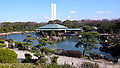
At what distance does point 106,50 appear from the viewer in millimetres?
9258

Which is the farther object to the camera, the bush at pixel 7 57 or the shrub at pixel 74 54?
the shrub at pixel 74 54

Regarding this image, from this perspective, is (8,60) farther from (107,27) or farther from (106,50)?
(107,27)

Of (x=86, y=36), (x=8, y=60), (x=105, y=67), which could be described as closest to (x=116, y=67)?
(x=105, y=67)

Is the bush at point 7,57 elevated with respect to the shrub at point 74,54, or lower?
elevated

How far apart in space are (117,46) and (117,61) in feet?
7.03

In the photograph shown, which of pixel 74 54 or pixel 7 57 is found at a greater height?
pixel 7 57

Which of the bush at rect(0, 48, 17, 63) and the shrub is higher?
the bush at rect(0, 48, 17, 63)

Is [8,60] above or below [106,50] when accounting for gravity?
above

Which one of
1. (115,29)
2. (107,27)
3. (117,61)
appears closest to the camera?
(117,61)

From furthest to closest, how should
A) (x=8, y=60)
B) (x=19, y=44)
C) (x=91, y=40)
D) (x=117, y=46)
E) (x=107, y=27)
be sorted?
(x=107, y=27) → (x=19, y=44) → (x=117, y=46) → (x=91, y=40) → (x=8, y=60)

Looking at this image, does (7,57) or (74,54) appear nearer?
(7,57)

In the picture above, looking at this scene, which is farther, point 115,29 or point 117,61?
point 115,29

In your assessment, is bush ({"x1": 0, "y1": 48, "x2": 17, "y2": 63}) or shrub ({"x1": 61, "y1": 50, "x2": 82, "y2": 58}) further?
shrub ({"x1": 61, "y1": 50, "x2": 82, "y2": 58})

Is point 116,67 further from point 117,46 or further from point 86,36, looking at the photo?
point 117,46
